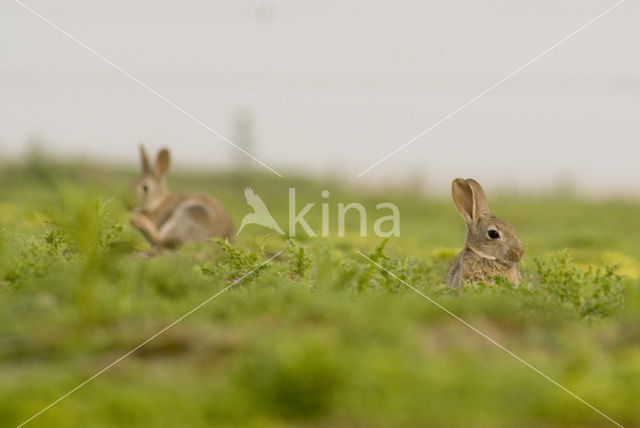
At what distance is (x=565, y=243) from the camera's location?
45.4 feet

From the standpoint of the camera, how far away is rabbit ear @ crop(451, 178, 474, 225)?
862 cm

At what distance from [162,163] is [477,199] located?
5357mm

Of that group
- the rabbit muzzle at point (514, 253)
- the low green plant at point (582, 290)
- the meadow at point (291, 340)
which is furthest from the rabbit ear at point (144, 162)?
the low green plant at point (582, 290)

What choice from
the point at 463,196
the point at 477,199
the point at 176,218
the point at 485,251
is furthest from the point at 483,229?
the point at 176,218

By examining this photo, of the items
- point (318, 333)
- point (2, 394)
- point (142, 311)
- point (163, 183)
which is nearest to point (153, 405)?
point (2, 394)

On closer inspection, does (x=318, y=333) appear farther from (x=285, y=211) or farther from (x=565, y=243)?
(x=285, y=211)

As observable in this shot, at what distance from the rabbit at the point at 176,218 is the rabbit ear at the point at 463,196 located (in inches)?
139

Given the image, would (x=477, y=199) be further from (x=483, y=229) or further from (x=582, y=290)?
(x=582, y=290)

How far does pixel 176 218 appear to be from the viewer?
11.3 meters

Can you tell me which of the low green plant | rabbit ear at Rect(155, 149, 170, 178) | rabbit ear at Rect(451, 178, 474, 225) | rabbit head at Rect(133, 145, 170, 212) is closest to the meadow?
the low green plant

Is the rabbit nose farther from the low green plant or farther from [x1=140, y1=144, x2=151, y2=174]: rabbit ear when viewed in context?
[x1=140, y1=144, x2=151, y2=174]: rabbit ear

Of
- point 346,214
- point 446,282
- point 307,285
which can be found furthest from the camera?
point 346,214

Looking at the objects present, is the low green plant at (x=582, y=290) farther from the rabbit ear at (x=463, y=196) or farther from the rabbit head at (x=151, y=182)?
the rabbit head at (x=151, y=182)

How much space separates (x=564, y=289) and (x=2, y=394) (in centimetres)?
468
